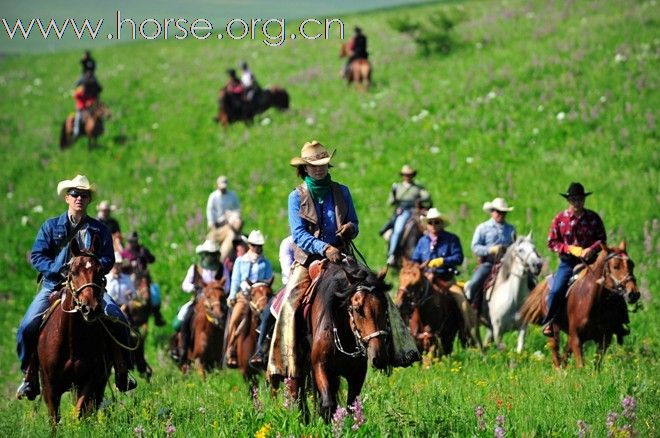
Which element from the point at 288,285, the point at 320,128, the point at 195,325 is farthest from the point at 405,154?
the point at 288,285

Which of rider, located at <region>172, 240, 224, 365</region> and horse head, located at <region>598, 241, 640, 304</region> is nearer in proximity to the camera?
horse head, located at <region>598, 241, 640, 304</region>

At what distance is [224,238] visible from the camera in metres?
21.5

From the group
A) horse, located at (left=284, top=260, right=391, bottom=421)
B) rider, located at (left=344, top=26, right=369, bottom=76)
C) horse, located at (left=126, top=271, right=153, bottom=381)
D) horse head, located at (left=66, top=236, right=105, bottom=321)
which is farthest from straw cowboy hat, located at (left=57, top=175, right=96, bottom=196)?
rider, located at (left=344, top=26, right=369, bottom=76)

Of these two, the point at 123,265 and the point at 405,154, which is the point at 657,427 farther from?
the point at 405,154

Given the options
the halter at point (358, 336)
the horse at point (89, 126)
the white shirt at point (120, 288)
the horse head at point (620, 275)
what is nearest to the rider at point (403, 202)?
the white shirt at point (120, 288)

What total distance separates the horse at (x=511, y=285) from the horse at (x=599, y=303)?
8.18 feet

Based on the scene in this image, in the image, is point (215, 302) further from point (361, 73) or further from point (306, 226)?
point (361, 73)

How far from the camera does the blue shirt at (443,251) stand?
15.5 m

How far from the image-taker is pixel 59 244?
31.7ft

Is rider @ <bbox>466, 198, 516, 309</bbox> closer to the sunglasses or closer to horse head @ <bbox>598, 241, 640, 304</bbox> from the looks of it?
horse head @ <bbox>598, 241, 640, 304</bbox>

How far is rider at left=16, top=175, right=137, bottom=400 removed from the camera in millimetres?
9570

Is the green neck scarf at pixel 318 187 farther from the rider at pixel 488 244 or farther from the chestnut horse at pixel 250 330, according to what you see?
the rider at pixel 488 244

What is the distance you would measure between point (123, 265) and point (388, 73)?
20.6 meters

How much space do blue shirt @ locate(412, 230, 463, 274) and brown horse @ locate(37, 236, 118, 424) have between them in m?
7.04
